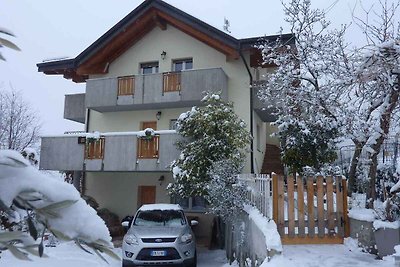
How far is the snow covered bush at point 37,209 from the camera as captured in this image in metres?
1.19

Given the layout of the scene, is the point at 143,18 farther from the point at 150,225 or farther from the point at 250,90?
the point at 150,225

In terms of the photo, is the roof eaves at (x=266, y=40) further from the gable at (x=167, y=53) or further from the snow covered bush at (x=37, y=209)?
the snow covered bush at (x=37, y=209)

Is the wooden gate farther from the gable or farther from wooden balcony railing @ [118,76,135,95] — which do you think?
wooden balcony railing @ [118,76,135,95]

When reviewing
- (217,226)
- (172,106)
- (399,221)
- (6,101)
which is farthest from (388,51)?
(6,101)

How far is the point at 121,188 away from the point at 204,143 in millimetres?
6576

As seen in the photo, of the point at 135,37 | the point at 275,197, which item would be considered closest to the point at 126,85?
the point at 135,37

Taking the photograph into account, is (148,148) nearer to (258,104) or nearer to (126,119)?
(126,119)

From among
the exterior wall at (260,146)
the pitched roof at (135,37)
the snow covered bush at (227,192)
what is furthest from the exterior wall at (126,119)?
the snow covered bush at (227,192)

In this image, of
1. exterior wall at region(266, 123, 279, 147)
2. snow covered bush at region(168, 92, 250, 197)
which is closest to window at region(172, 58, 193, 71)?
snow covered bush at region(168, 92, 250, 197)

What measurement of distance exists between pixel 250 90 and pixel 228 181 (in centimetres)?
683

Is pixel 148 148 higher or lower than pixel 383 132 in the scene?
higher

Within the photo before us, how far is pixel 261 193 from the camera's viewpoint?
824 centimetres

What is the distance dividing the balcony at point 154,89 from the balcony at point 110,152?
190 cm

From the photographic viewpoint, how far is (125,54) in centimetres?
1897
